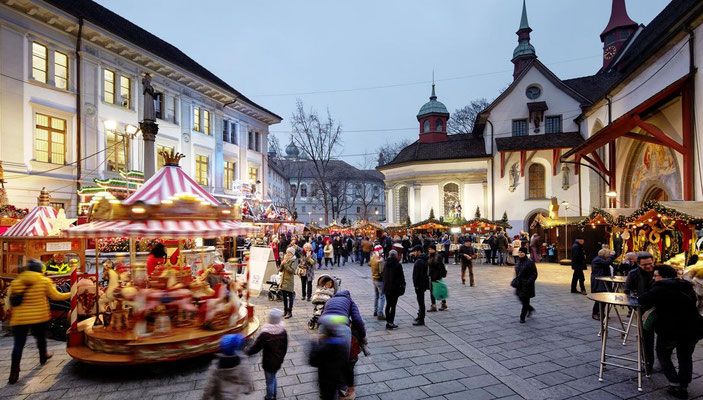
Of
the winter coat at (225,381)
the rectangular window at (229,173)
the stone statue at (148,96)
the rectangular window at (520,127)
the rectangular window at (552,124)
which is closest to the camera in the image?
the winter coat at (225,381)

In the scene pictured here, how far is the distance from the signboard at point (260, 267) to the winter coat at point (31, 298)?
727 centimetres

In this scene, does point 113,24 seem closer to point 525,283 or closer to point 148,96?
point 148,96

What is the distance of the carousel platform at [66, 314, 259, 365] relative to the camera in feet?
20.4

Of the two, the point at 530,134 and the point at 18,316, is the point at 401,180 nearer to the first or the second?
the point at 530,134

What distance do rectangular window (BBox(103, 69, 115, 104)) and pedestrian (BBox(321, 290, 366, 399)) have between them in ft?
68.1

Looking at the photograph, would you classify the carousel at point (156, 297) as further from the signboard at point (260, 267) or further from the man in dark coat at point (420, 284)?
the signboard at point (260, 267)

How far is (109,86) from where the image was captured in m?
20.6

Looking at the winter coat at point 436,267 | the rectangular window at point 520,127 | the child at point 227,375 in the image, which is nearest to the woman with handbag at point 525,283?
the winter coat at point 436,267

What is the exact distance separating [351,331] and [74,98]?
20.1 metres

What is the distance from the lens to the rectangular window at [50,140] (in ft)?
57.3

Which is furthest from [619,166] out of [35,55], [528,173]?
[35,55]

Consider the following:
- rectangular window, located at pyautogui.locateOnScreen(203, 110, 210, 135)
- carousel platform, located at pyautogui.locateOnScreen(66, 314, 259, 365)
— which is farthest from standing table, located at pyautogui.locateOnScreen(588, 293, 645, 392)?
rectangular window, located at pyautogui.locateOnScreen(203, 110, 210, 135)

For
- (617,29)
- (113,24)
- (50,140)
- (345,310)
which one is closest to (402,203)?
(617,29)

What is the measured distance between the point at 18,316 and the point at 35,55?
54.5ft
